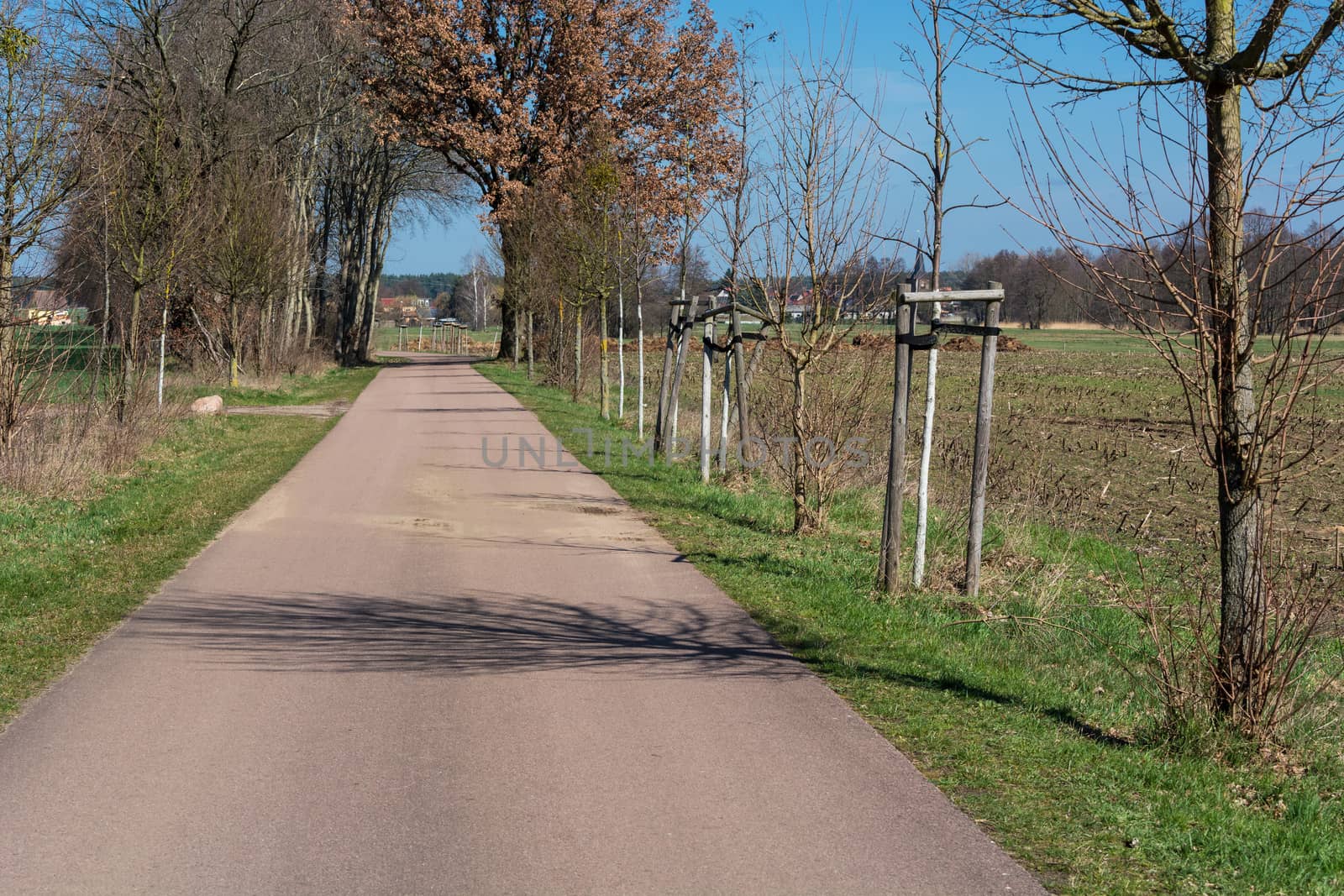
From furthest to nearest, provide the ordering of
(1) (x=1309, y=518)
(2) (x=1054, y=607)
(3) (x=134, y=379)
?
→ (3) (x=134, y=379) < (1) (x=1309, y=518) < (2) (x=1054, y=607)

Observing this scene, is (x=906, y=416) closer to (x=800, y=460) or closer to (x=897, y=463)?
(x=897, y=463)

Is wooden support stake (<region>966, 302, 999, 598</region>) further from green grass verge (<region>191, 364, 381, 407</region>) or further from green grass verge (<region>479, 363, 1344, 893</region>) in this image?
green grass verge (<region>191, 364, 381, 407</region>)

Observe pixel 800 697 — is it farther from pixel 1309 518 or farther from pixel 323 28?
pixel 323 28

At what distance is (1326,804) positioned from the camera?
16.8 ft

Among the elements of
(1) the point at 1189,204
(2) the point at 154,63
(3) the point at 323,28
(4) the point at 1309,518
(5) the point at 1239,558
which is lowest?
(4) the point at 1309,518

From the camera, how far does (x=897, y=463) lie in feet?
29.7

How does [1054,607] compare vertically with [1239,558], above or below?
below

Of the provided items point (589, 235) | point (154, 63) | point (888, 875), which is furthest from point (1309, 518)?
point (154, 63)

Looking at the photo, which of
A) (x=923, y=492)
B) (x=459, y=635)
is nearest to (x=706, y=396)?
(x=923, y=492)

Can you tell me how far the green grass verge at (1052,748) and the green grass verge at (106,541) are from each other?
4447 millimetres

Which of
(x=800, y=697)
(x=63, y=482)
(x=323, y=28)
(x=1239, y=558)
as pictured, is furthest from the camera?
(x=323, y=28)

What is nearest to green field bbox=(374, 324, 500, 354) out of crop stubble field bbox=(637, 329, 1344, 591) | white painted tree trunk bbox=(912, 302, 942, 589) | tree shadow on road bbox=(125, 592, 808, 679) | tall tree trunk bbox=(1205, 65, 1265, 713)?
crop stubble field bbox=(637, 329, 1344, 591)

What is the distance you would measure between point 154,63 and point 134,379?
17101mm

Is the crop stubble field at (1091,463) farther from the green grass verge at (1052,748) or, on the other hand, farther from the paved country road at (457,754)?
the paved country road at (457,754)
